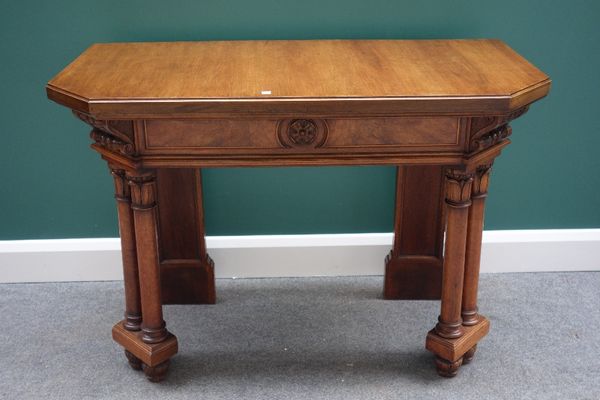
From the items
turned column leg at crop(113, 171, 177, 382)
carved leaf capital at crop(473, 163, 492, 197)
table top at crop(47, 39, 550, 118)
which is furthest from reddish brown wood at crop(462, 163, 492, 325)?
turned column leg at crop(113, 171, 177, 382)

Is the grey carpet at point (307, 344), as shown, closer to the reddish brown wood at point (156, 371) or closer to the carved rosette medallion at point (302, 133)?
the reddish brown wood at point (156, 371)

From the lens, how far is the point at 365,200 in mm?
2926

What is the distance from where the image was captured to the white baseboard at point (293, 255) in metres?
2.97

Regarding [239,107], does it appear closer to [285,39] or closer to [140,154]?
[140,154]

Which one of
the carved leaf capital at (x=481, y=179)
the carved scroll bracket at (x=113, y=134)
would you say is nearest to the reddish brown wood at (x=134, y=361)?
the carved scroll bracket at (x=113, y=134)

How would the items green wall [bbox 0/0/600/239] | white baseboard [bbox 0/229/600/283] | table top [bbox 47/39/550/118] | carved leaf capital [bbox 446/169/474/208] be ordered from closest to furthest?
table top [bbox 47/39/550/118], carved leaf capital [bbox 446/169/474/208], green wall [bbox 0/0/600/239], white baseboard [bbox 0/229/600/283]

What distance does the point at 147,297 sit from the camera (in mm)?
2391

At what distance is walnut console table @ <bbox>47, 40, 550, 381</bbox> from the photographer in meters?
2.03

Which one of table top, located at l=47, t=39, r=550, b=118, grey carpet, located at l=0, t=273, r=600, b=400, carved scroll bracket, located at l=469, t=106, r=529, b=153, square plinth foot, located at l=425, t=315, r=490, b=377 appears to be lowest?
grey carpet, located at l=0, t=273, r=600, b=400

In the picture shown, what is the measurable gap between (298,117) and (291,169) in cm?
85

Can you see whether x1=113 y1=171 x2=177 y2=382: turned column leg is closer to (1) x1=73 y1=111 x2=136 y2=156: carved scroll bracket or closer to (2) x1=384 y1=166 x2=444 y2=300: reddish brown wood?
(1) x1=73 y1=111 x2=136 y2=156: carved scroll bracket

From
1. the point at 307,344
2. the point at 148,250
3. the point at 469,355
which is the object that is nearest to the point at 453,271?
the point at 469,355

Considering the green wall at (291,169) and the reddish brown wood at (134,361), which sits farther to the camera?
the green wall at (291,169)

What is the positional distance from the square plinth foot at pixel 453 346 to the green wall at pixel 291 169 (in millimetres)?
591
